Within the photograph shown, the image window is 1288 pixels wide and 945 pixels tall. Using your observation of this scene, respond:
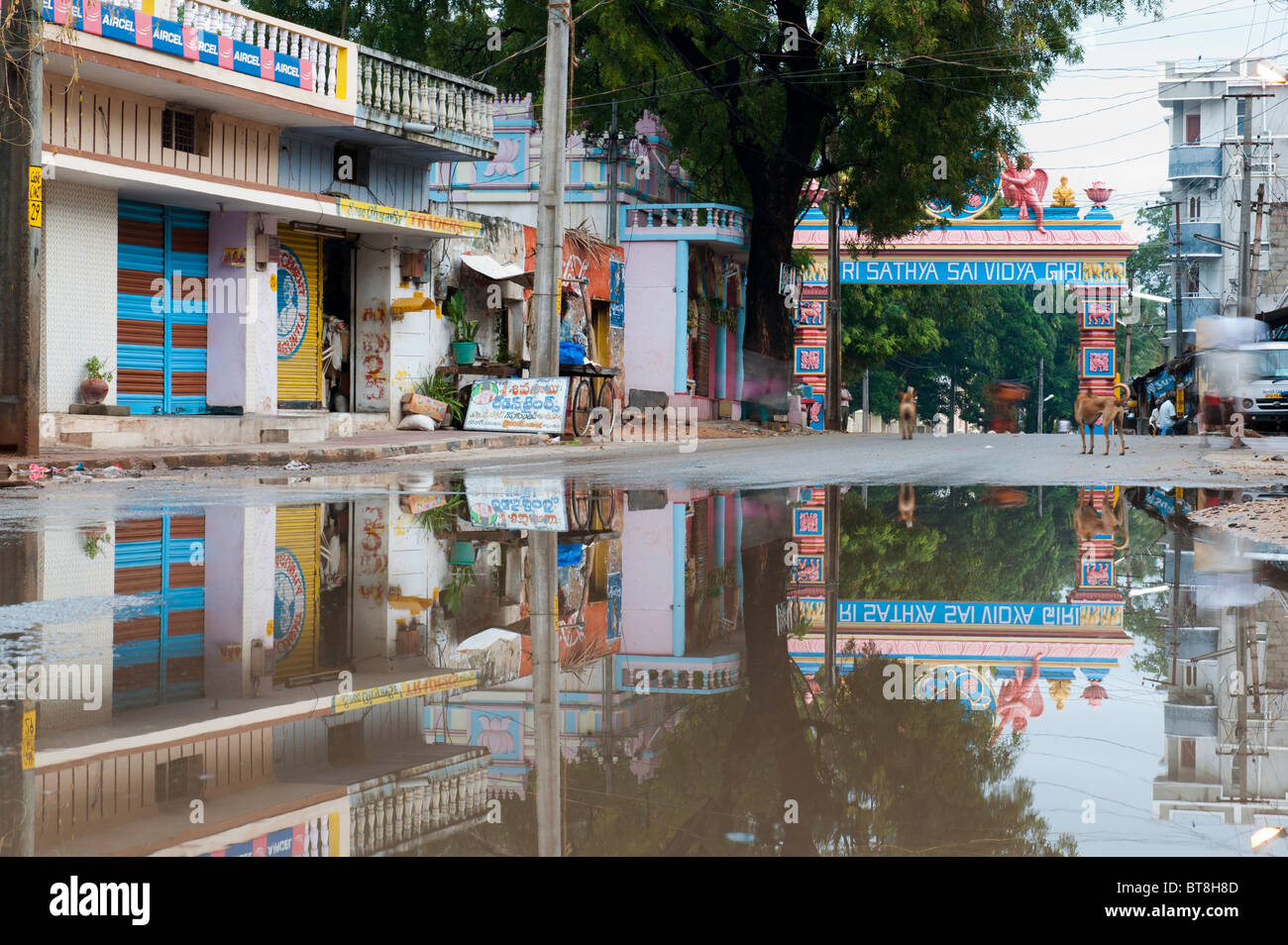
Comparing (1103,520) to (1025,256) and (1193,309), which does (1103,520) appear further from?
(1193,309)

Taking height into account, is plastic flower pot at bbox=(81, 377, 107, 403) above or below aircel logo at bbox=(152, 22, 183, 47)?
below

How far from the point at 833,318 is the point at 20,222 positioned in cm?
Answer: 2660

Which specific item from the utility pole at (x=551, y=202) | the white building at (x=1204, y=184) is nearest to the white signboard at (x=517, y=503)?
the utility pole at (x=551, y=202)

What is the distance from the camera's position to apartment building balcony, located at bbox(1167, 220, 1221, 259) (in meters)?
87.1

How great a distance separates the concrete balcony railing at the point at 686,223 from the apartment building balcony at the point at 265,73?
911 centimetres

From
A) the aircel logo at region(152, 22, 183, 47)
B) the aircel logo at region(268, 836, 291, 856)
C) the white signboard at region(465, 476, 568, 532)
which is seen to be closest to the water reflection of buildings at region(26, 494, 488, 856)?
the aircel logo at region(268, 836, 291, 856)

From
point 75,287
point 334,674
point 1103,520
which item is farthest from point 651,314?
point 334,674

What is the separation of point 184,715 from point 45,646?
120cm

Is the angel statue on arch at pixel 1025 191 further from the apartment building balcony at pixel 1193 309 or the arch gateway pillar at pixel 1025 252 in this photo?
the apartment building balcony at pixel 1193 309

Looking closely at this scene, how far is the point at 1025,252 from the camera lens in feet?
A: 136

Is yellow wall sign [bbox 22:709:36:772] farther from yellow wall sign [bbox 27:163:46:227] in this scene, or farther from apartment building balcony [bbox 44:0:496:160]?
apartment building balcony [bbox 44:0:496:160]

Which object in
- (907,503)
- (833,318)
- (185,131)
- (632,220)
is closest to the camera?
(907,503)

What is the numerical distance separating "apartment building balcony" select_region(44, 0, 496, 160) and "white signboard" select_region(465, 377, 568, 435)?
14.8 feet

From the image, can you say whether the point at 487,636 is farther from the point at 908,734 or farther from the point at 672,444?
the point at 672,444
